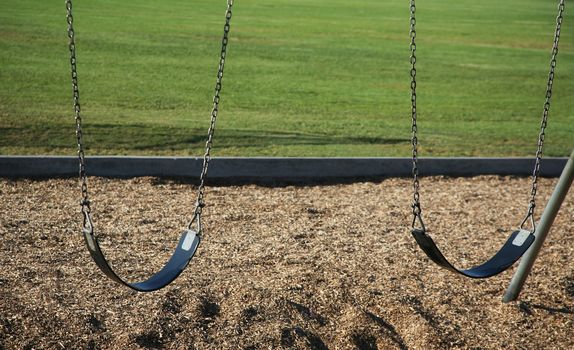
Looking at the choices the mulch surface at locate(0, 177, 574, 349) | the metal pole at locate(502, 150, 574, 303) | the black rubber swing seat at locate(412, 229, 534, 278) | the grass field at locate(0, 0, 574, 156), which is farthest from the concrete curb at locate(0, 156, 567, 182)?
the black rubber swing seat at locate(412, 229, 534, 278)

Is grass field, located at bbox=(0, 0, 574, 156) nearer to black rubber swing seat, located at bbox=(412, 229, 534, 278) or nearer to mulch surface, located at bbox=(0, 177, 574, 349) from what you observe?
mulch surface, located at bbox=(0, 177, 574, 349)

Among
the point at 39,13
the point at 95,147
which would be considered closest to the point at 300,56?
the point at 39,13

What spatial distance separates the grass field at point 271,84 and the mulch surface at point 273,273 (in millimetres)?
1898

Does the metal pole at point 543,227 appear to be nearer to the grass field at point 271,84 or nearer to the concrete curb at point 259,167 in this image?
the concrete curb at point 259,167

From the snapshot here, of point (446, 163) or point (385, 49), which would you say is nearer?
point (446, 163)

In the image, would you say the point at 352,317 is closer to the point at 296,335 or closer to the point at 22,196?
the point at 296,335

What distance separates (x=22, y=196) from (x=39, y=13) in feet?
45.7

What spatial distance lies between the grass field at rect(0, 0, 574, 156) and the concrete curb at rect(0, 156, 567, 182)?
949mm

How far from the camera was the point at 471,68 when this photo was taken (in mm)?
16656

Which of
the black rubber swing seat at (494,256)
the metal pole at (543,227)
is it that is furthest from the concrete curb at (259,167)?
the black rubber swing seat at (494,256)

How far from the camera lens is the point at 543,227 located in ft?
16.4

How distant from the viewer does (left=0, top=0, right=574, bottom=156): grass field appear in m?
9.35

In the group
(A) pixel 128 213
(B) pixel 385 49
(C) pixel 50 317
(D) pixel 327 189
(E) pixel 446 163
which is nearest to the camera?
(C) pixel 50 317


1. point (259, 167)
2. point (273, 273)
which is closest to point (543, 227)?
point (273, 273)
